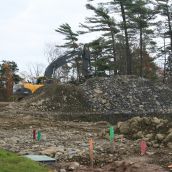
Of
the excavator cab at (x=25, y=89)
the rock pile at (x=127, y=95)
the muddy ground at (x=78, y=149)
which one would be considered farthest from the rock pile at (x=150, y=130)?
the excavator cab at (x=25, y=89)

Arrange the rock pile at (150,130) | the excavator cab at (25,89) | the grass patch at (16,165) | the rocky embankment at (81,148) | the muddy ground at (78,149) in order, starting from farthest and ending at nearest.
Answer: the excavator cab at (25,89) → the rock pile at (150,130) → the rocky embankment at (81,148) → the muddy ground at (78,149) → the grass patch at (16,165)

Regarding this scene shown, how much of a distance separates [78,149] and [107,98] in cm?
1620

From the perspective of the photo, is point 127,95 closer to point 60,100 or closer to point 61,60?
point 60,100

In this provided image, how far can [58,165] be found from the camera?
10734 millimetres

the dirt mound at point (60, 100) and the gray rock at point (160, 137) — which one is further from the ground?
the dirt mound at point (60, 100)

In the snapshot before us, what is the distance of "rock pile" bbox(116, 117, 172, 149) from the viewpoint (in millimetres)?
14895

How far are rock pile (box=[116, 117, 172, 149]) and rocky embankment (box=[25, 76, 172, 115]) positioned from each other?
413 inches

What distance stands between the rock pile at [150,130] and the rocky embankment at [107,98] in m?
10.5

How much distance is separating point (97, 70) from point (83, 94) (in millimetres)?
19106

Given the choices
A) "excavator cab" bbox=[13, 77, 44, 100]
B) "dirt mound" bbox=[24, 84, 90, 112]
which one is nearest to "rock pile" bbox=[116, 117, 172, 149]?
"dirt mound" bbox=[24, 84, 90, 112]

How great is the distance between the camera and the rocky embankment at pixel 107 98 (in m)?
28.7

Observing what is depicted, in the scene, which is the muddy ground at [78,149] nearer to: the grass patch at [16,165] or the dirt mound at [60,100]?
the grass patch at [16,165]

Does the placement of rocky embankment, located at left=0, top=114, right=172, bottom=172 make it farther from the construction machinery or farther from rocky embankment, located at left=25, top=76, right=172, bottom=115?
the construction machinery

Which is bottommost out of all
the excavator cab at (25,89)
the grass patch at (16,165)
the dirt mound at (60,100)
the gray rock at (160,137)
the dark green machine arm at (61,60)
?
the gray rock at (160,137)
